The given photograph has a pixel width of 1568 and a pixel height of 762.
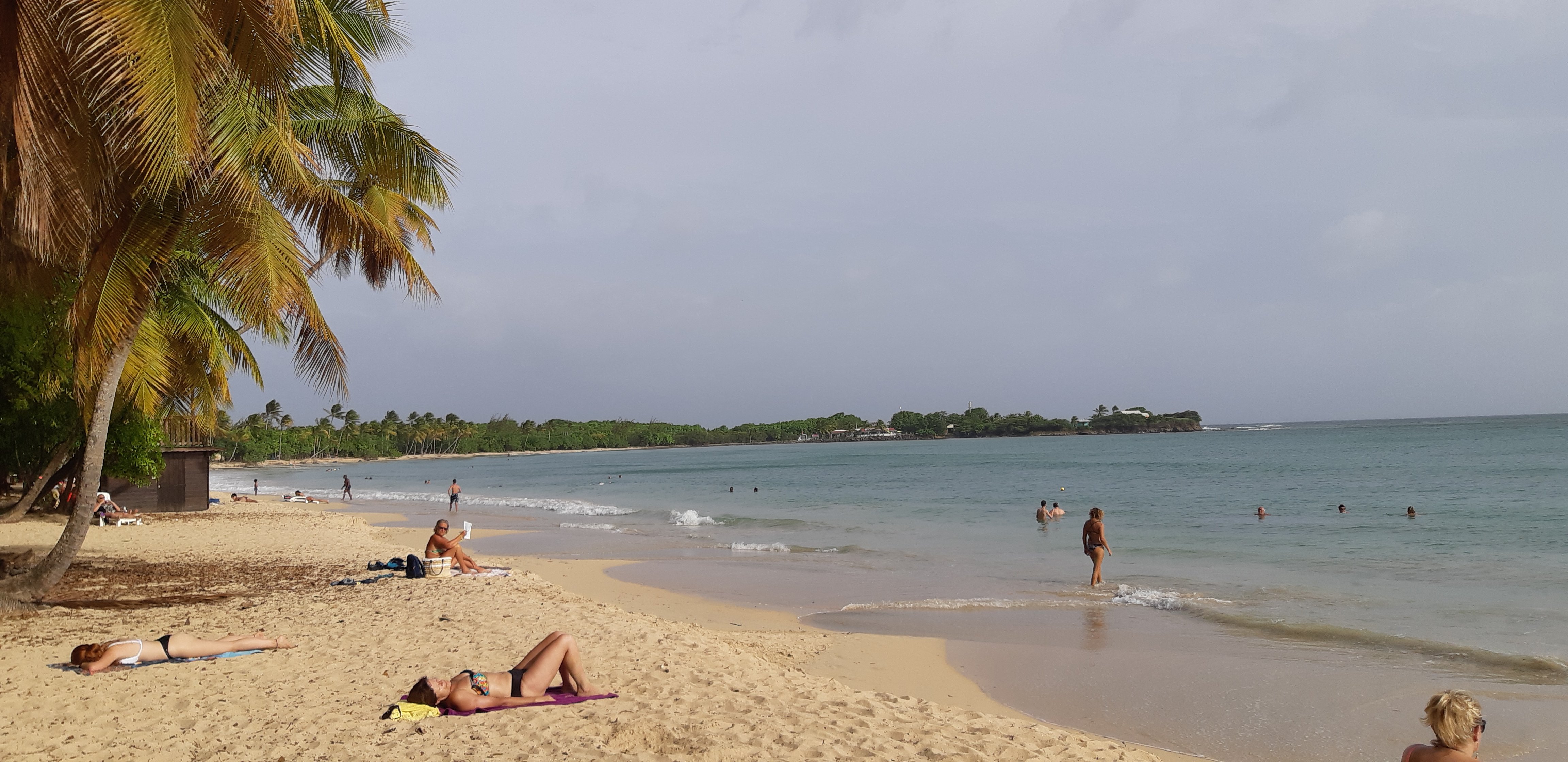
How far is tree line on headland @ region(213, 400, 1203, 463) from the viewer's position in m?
112

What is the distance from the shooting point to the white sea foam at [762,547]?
1816cm

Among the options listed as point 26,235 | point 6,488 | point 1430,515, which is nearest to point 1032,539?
point 1430,515

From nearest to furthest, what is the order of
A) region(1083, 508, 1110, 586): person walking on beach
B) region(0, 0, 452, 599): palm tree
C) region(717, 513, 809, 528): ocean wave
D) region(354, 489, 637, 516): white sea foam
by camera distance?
region(0, 0, 452, 599): palm tree, region(1083, 508, 1110, 586): person walking on beach, region(717, 513, 809, 528): ocean wave, region(354, 489, 637, 516): white sea foam

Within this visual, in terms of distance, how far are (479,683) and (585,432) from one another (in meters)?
167

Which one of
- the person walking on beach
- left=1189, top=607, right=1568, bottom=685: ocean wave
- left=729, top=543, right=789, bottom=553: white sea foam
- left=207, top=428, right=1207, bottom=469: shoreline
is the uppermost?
the person walking on beach

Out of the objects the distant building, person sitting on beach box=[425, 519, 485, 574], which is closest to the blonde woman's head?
person sitting on beach box=[425, 519, 485, 574]

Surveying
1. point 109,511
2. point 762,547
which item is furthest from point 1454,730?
point 109,511

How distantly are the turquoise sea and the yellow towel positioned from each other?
4423 mm

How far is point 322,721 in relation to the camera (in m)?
5.05

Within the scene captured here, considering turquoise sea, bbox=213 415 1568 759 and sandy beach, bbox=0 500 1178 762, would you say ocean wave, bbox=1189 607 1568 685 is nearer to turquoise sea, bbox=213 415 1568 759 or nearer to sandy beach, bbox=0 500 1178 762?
turquoise sea, bbox=213 415 1568 759

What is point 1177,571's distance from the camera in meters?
14.4

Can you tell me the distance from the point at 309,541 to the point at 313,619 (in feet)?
33.9

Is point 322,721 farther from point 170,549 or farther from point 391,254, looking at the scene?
point 170,549

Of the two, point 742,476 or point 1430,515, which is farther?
point 742,476
